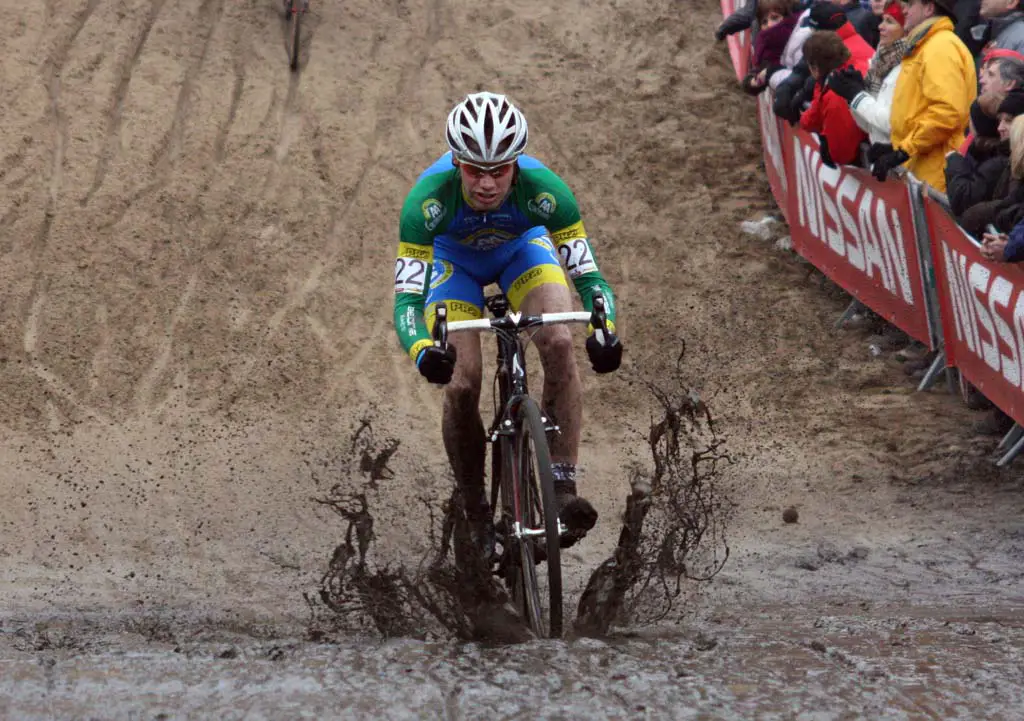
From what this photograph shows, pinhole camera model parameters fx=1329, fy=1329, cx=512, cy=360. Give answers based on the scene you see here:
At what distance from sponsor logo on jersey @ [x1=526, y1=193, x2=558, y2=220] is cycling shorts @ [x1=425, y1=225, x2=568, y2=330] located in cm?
25

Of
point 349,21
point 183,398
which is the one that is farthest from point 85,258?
point 349,21

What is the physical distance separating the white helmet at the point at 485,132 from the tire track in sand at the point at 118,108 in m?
6.77

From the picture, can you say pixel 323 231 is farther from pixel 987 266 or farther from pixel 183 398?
pixel 987 266

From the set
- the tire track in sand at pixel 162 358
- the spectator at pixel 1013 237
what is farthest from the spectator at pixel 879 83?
the tire track in sand at pixel 162 358

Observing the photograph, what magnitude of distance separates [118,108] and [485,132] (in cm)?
800

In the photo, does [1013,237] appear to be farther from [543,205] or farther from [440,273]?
[440,273]

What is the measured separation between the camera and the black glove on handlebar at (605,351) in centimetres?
552

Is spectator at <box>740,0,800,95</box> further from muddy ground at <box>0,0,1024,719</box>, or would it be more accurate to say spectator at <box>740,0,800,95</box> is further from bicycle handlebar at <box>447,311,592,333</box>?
bicycle handlebar at <box>447,311,592,333</box>

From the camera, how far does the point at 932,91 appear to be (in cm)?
827

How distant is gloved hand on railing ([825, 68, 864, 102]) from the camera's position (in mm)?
9273

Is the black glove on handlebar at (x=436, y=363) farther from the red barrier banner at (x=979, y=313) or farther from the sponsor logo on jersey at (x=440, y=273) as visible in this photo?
the red barrier banner at (x=979, y=313)

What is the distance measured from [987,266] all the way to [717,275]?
395cm

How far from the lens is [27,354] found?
1005 centimetres

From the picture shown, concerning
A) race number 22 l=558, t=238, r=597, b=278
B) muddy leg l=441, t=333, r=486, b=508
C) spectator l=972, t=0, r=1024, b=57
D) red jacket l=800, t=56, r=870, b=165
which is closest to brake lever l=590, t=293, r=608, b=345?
race number 22 l=558, t=238, r=597, b=278
